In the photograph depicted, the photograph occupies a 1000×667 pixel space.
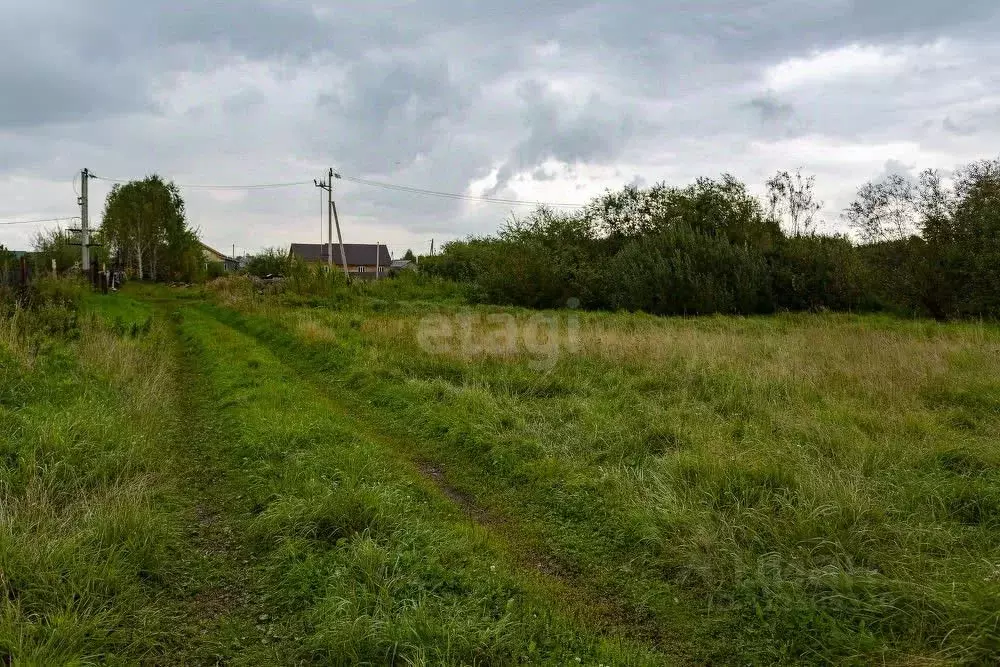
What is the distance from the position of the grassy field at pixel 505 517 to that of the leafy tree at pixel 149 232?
4766cm

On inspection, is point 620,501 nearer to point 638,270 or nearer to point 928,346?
point 928,346

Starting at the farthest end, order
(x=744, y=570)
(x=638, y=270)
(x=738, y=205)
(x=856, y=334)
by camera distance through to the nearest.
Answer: (x=738, y=205) < (x=638, y=270) < (x=856, y=334) < (x=744, y=570)

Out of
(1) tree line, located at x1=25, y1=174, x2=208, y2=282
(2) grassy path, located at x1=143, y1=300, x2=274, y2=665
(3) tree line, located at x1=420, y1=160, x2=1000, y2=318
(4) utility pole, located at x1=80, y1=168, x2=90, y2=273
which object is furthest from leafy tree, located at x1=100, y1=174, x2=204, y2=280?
(2) grassy path, located at x1=143, y1=300, x2=274, y2=665

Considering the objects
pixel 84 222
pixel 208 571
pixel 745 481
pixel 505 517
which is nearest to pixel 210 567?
pixel 208 571

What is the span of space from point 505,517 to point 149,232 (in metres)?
55.8

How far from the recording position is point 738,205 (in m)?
31.2

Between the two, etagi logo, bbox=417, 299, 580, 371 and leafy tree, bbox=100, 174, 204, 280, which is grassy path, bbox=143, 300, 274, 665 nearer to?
etagi logo, bbox=417, 299, 580, 371

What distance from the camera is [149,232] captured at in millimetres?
51406

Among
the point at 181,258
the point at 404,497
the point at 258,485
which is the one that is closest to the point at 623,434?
the point at 404,497

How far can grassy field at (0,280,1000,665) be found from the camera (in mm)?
3320

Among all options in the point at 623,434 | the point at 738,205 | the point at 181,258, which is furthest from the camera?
the point at 181,258

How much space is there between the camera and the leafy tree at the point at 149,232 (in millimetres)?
50906

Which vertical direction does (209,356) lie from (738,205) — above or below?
below

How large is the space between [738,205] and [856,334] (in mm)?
18288
